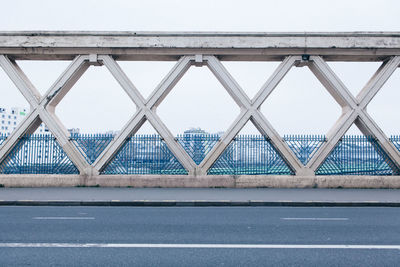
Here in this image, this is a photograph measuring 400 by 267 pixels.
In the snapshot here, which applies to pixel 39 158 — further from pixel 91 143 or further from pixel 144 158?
pixel 144 158

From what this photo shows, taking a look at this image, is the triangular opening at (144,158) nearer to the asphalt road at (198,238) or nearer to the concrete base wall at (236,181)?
the concrete base wall at (236,181)

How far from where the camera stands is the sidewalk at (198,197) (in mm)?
9461

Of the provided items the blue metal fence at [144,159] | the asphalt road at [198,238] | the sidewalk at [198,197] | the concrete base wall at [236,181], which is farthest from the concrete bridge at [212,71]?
the asphalt road at [198,238]

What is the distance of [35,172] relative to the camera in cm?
1312

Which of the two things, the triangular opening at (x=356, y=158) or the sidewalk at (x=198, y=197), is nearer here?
the sidewalk at (x=198, y=197)

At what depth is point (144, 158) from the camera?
43.1 feet

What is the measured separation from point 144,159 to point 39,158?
4270 millimetres

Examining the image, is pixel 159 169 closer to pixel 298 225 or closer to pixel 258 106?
pixel 258 106

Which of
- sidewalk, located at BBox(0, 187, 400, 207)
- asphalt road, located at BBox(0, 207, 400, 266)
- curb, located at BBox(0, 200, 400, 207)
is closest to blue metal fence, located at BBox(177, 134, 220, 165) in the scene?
sidewalk, located at BBox(0, 187, 400, 207)

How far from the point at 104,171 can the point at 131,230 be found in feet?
25.6

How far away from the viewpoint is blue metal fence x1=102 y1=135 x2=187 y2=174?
13.1m

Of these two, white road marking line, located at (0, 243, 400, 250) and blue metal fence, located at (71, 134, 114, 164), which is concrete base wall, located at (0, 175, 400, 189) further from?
white road marking line, located at (0, 243, 400, 250)

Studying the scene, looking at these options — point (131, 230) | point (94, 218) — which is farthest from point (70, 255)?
point (94, 218)

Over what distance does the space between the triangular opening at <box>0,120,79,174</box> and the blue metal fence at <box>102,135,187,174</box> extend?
1.71 metres
